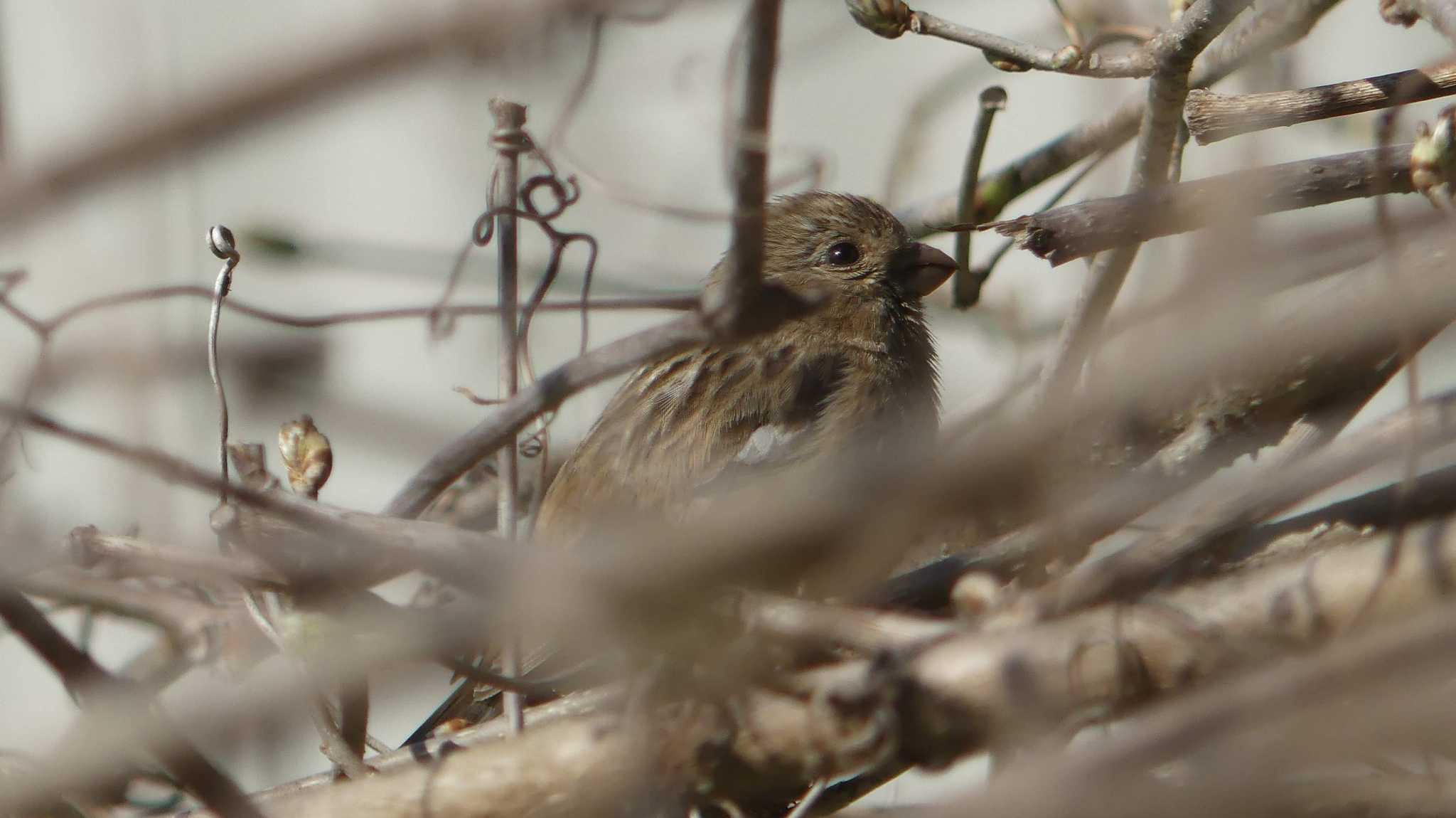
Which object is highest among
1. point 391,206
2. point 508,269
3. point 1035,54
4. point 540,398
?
point 391,206

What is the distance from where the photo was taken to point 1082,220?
1.70 meters

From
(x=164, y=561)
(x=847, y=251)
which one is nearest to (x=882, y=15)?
(x=164, y=561)

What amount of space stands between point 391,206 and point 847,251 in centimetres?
153

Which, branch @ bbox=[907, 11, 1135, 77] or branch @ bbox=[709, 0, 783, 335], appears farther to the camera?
branch @ bbox=[907, 11, 1135, 77]

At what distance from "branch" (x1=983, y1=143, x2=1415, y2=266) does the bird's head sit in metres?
1.64

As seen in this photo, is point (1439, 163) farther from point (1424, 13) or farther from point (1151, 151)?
point (1151, 151)

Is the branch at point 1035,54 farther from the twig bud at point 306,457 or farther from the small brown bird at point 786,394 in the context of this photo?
the twig bud at point 306,457

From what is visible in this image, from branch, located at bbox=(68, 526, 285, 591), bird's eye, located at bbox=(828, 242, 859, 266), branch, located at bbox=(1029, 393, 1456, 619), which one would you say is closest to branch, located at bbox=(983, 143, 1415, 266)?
branch, located at bbox=(1029, 393, 1456, 619)

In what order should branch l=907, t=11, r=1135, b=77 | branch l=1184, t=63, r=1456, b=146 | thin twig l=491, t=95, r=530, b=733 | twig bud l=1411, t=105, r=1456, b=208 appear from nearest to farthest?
twig bud l=1411, t=105, r=1456, b=208 < branch l=1184, t=63, r=1456, b=146 < thin twig l=491, t=95, r=530, b=733 < branch l=907, t=11, r=1135, b=77

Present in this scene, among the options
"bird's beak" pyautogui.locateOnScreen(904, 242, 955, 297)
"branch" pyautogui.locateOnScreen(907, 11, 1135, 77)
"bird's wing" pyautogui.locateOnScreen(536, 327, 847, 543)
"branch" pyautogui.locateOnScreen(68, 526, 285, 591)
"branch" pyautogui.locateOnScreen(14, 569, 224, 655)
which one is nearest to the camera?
"branch" pyautogui.locateOnScreen(68, 526, 285, 591)

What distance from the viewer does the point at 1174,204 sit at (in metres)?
1.66

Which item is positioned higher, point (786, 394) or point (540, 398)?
point (786, 394)

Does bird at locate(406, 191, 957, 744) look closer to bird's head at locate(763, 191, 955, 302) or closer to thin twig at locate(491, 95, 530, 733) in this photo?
bird's head at locate(763, 191, 955, 302)

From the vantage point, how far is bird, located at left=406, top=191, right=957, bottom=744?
2967 mm
